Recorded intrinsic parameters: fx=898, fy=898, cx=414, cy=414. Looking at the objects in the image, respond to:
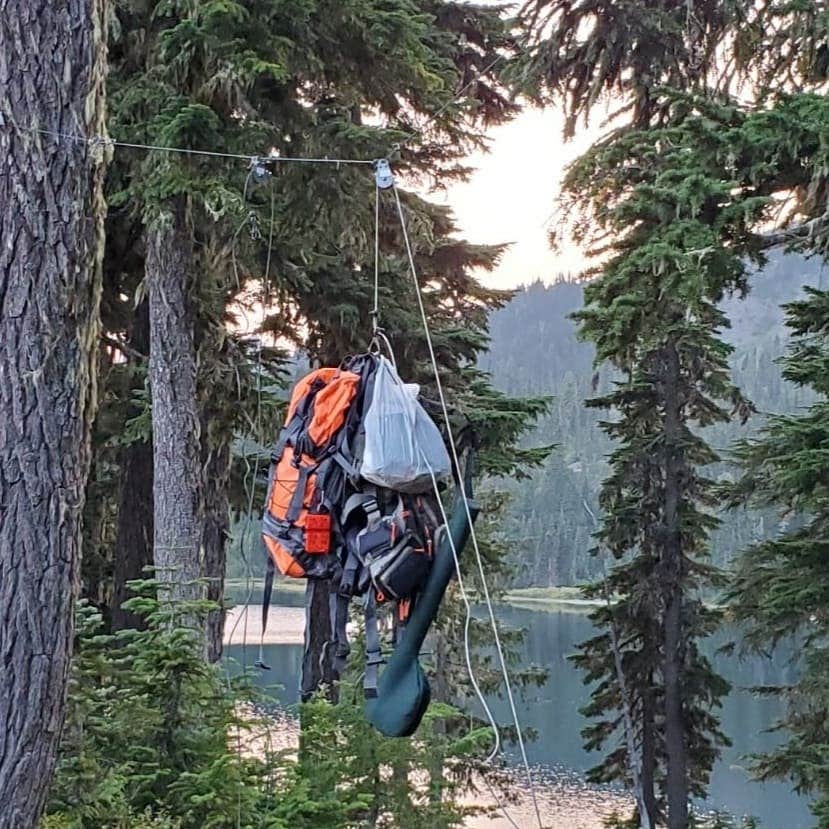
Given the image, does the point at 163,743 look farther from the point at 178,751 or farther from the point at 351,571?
the point at 351,571

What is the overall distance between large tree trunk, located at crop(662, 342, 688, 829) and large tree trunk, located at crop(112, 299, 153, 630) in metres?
5.55

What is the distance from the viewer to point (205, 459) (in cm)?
658

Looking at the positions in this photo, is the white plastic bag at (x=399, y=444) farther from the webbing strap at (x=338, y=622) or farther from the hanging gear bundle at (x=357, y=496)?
the webbing strap at (x=338, y=622)

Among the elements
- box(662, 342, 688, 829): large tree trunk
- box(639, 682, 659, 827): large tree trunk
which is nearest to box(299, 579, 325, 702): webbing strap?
box(662, 342, 688, 829): large tree trunk

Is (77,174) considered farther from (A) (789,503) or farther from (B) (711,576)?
(B) (711,576)

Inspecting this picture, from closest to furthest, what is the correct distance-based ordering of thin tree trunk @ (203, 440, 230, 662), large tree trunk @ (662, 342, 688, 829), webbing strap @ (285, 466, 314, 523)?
1. webbing strap @ (285, 466, 314, 523)
2. thin tree trunk @ (203, 440, 230, 662)
3. large tree trunk @ (662, 342, 688, 829)

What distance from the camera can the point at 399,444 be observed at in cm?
250

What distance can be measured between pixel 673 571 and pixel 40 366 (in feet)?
28.4

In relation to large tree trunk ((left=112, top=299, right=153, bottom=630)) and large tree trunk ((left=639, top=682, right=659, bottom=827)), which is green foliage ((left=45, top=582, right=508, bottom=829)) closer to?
large tree trunk ((left=112, top=299, right=153, bottom=630))

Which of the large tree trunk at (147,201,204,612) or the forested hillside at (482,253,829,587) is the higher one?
the forested hillside at (482,253,829,587)

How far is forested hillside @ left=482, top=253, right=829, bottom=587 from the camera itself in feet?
47.9

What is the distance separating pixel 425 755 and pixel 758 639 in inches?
144

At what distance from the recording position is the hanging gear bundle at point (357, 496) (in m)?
2.48

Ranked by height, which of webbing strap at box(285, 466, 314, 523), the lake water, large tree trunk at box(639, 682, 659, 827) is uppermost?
webbing strap at box(285, 466, 314, 523)
